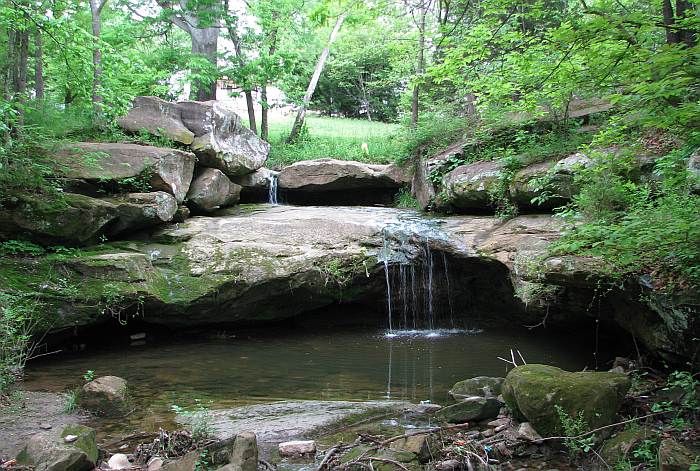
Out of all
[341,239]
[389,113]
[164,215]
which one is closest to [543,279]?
[341,239]

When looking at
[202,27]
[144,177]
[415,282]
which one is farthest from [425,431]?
[202,27]

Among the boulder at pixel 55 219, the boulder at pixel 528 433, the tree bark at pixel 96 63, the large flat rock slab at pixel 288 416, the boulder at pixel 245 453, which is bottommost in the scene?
the large flat rock slab at pixel 288 416

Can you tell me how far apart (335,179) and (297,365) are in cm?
760

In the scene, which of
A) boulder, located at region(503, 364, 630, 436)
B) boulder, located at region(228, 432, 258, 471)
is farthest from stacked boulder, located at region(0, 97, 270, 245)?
boulder, located at region(503, 364, 630, 436)

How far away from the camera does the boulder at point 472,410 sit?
17.7 ft

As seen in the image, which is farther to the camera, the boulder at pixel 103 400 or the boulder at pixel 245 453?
the boulder at pixel 103 400

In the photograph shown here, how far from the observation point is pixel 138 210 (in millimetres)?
9602

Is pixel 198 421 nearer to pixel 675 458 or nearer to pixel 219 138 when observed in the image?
pixel 675 458

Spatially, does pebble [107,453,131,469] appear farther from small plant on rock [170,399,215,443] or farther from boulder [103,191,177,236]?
boulder [103,191,177,236]

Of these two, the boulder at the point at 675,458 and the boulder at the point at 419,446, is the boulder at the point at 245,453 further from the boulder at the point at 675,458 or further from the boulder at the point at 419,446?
the boulder at the point at 675,458

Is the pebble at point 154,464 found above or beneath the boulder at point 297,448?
above

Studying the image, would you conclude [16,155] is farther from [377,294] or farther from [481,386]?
[481,386]

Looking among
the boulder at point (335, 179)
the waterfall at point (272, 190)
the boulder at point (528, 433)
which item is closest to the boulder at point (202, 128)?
the waterfall at point (272, 190)

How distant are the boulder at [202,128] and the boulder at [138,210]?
2.52 metres
